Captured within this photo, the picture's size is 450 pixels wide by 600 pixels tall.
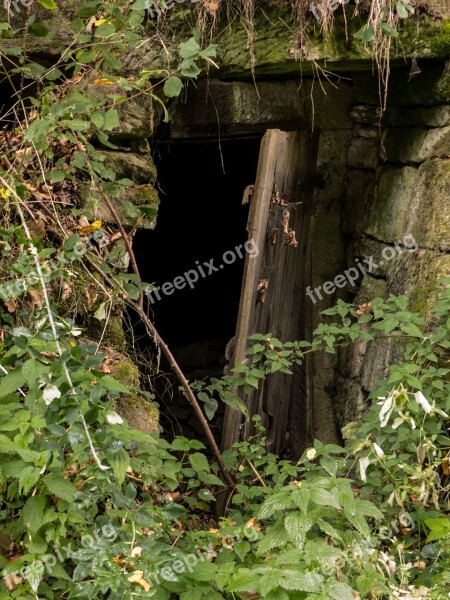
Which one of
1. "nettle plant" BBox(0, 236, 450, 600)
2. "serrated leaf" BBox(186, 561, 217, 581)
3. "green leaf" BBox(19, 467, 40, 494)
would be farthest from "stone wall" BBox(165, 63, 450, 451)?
"green leaf" BBox(19, 467, 40, 494)

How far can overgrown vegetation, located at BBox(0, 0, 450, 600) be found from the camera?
7.24 feet

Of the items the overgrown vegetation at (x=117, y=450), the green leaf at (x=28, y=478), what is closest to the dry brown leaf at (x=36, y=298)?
the overgrown vegetation at (x=117, y=450)

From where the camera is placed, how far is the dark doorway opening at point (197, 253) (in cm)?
579

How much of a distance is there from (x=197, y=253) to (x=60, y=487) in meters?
4.43

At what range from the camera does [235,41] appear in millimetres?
3754

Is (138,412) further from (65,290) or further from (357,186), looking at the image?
(357,186)

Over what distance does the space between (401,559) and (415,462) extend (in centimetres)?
43

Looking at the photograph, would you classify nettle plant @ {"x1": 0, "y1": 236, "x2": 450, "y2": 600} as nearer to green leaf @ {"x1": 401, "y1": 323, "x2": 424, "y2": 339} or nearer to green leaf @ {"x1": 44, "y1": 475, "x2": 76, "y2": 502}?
green leaf @ {"x1": 44, "y1": 475, "x2": 76, "y2": 502}

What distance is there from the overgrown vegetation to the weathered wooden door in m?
0.43

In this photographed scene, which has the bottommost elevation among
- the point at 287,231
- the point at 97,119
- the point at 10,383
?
the point at 10,383

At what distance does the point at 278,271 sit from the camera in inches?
170

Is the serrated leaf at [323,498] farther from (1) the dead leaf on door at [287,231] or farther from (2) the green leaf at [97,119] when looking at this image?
(1) the dead leaf on door at [287,231]

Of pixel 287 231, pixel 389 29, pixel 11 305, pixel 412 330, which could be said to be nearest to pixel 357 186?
pixel 287 231

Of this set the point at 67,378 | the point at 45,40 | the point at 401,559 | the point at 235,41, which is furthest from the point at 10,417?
the point at 235,41
